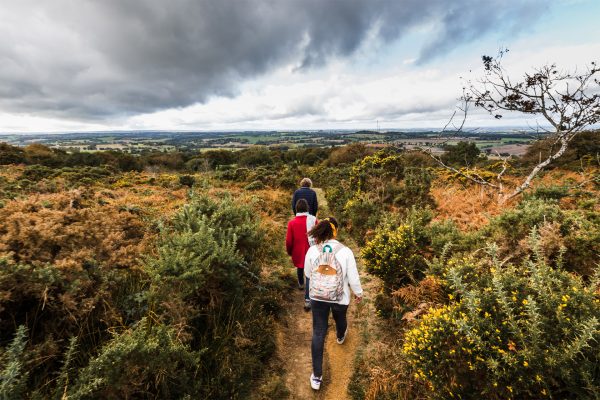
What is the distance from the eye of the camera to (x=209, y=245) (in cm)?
440

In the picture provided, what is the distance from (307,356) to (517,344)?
308 centimetres

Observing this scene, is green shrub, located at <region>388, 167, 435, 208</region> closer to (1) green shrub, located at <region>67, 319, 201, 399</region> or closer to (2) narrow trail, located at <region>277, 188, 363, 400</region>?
(2) narrow trail, located at <region>277, 188, 363, 400</region>

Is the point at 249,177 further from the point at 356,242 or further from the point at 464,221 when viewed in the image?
the point at 464,221

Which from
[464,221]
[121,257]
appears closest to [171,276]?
[121,257]

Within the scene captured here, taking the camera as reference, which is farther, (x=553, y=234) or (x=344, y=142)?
(x=344, y=142)

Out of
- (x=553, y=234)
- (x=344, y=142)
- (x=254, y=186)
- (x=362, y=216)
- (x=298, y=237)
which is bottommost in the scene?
(x=344, y=142)

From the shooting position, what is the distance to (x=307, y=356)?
183 inches

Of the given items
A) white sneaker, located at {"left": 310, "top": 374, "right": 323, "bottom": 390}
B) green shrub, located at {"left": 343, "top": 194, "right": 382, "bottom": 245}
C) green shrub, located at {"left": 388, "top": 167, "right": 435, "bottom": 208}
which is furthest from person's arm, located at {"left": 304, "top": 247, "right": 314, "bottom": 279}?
green shrub, located at {"left": 388, "top": 167, "right": 435, "bottom": 208}

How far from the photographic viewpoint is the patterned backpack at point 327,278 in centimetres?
370

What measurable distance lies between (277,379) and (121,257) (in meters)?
2.95

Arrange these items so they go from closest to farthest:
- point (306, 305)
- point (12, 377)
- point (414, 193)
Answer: point (12, 377)
point (306, 305)
point (414, 193)

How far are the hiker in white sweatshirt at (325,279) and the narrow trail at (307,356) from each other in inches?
8.4

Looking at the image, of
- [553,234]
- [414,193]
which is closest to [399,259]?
[553,234]

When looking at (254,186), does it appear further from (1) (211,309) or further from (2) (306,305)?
(1) (211,309)
